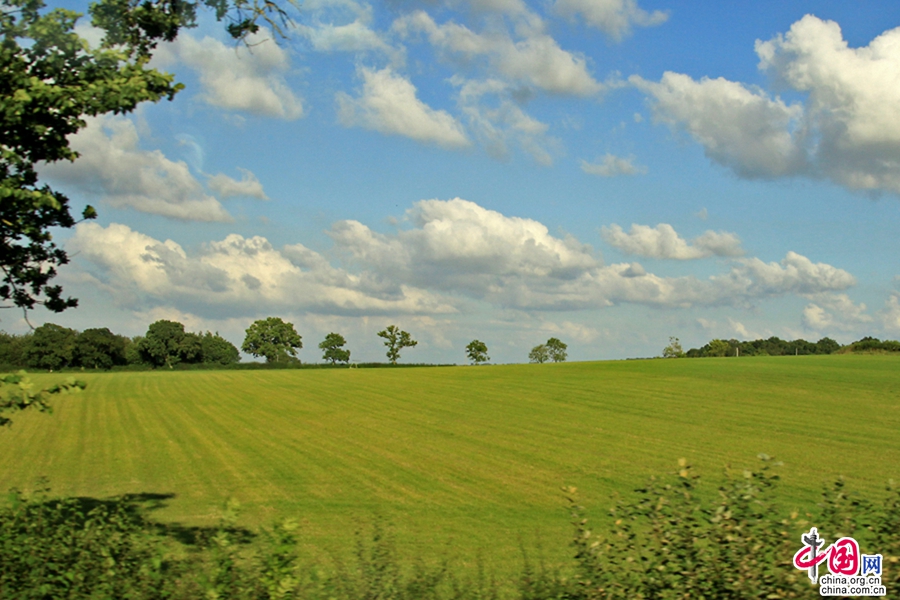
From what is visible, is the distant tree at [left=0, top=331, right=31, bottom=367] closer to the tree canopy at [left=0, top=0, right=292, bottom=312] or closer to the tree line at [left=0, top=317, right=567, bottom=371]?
the tree line at [left=0, top=317, right=567, bottom=371]

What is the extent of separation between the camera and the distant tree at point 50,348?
358 ft

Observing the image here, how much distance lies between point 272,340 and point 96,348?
47.7 metres

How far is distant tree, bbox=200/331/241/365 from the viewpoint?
533ft

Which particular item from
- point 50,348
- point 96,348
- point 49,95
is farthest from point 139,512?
point 96,348

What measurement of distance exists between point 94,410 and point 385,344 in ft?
407

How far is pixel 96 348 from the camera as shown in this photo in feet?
390

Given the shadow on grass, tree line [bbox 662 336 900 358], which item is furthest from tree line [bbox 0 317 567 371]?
the shadow on grass

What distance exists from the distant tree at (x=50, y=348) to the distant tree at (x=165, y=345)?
2229 cm

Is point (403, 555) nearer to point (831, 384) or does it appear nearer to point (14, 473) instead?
point (14, 473)

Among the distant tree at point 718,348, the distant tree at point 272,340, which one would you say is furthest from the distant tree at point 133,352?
the distant tree at point 718,348

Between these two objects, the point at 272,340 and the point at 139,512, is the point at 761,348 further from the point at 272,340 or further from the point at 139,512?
the point at 139,512

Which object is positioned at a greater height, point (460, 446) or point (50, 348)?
point (50, 348)

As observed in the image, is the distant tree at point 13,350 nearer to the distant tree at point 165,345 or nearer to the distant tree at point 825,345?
the distant tree at point 165,345

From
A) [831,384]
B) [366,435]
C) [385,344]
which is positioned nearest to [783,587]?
[366,435]
